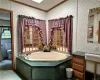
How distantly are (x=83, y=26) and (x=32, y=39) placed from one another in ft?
6.67

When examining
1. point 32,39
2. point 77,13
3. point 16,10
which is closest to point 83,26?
point 77,13

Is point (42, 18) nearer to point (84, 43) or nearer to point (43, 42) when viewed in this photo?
point (43, 42)

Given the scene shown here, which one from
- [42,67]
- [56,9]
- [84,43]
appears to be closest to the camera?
[42,67]

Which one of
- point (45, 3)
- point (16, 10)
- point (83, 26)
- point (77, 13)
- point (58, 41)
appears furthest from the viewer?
point (58, 41)

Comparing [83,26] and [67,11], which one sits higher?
[67,11]

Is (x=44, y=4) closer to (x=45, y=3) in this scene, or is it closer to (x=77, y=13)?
(x=45, y=3)

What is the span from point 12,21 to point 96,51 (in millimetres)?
2814

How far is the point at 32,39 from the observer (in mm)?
4246

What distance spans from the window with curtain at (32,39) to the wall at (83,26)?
172 centimetres

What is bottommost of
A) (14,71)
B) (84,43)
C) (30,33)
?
(14,71)

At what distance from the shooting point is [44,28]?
178 inches

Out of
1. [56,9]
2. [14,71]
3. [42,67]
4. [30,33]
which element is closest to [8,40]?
[30,33]

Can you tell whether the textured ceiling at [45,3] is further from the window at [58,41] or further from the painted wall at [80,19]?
the window at [58,41]

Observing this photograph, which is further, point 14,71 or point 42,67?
point 14,71
